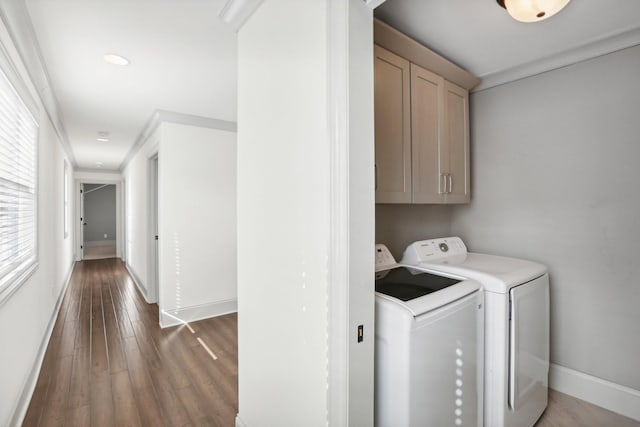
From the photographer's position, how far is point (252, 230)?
1.63 m

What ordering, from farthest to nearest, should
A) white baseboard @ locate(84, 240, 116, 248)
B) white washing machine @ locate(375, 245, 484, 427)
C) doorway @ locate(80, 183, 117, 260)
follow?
1. white baseboard @ locate(84, 240, 116, 248)
2. doorway @ locate(80, 183, 117, 260)
3. white washing machine @ locate(375, 245, 484, 427)

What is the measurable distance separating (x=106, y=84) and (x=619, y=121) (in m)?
3.88

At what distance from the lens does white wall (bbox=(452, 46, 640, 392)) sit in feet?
6.29

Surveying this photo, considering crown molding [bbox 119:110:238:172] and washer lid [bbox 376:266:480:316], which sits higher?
crown molding [bbox 119:110:238:172]

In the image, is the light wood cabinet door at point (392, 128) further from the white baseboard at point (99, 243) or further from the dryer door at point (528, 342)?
the white baseboard at point (99, 243)

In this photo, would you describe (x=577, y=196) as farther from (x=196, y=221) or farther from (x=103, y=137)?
(x=103, y=137)

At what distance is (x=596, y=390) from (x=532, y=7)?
2.43 metres

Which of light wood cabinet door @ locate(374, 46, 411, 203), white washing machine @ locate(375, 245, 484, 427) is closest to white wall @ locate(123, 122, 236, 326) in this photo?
light wood cabinet door @ locate(374, 46, 411, 203)

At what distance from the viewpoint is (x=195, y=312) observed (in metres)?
3.46

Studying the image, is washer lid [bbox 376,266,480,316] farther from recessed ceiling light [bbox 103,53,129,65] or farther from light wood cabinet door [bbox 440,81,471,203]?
recessed ceiling light [bbox 103,53,129,65]

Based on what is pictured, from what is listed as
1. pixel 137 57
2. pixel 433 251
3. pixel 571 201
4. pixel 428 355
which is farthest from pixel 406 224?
pixel 137 57

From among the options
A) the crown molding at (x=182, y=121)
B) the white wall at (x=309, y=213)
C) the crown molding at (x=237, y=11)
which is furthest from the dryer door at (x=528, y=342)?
the crown molding at (x=182, y=121)

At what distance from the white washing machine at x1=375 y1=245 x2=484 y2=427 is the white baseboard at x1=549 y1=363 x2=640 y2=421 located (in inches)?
43.8

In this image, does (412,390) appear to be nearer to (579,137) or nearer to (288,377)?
(288,377)
